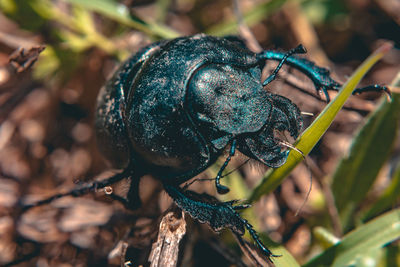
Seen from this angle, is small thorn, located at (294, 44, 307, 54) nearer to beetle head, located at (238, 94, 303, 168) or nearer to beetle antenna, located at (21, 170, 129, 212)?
beetle head, located at (238, 94, 303, 168)

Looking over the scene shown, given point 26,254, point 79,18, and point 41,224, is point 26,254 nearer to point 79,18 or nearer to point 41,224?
point 41,224

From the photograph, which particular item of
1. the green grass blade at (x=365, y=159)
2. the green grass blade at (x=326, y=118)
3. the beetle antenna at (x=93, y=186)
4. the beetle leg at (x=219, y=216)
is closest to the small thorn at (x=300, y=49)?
the green grass blade at (x=326, y=118)

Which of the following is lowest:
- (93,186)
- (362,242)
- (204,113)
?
(93,186)

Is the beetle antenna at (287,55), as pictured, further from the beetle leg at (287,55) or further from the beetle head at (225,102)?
the beetle head at (225,102)

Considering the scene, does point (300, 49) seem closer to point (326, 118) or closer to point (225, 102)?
point (326, 118)

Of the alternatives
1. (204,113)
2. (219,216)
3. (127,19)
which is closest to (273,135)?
(204,113)

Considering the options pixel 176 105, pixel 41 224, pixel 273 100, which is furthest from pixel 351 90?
pixel 41 224

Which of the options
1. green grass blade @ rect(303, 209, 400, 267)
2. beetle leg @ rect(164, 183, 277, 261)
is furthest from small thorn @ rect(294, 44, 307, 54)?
green grass blade @ rect(303, 209, 400, 267)
